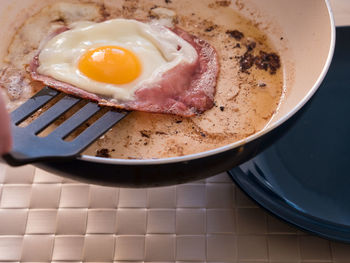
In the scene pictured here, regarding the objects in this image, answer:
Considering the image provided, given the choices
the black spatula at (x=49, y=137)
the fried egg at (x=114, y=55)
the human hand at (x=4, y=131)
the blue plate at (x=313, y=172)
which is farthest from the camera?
the fried egg at (x=114, y=55)

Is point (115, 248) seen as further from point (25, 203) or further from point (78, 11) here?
point (78, 11)

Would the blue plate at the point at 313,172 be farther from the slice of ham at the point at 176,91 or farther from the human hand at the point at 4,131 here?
the human hand at the point at 4,131

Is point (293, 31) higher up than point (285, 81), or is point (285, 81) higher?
point (293, 31)

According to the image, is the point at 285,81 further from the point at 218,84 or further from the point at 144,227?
the point at 144,227

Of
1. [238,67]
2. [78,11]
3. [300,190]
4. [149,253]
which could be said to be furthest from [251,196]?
[78,11]

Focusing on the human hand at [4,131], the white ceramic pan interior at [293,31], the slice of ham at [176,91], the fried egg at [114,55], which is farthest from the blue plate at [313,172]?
the human hand at [4,131]

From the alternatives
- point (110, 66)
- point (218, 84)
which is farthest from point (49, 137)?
point (218, 84)

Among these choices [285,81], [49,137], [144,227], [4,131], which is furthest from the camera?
[285,81]
